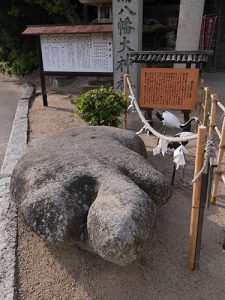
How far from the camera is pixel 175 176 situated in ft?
15.6

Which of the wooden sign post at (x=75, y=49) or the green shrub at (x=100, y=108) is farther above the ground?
the wooden sign post at (x=75, y=49)

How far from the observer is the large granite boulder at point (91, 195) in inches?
93.0

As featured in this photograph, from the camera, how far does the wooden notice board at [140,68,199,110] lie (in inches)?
228

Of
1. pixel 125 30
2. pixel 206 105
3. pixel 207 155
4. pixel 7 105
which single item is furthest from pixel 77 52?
pixel 207 155

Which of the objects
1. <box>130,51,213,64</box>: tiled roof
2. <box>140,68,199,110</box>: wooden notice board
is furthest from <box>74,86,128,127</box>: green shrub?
<box>130,51,213,64</box>: tiled roof

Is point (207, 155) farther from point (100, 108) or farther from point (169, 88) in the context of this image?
point (169, 88)

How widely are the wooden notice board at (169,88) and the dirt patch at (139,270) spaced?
2.78 meters

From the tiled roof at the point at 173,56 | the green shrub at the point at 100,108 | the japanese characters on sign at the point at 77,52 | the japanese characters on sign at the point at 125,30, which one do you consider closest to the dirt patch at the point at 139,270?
the green shrub at the point at 100,108

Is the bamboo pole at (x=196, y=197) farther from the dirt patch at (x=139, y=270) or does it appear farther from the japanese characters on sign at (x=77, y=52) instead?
the japanese characters on sign at (x=77, y=52)

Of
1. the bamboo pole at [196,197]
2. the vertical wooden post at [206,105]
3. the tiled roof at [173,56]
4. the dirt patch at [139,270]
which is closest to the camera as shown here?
the bamboo pole at [196,197]

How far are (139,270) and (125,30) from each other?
222 inches

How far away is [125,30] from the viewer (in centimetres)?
709

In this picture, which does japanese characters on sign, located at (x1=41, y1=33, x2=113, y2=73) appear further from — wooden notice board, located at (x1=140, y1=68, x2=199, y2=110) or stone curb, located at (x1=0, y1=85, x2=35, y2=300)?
stone curb, located at (x1=0, y1=85, x2=35, y2=300)

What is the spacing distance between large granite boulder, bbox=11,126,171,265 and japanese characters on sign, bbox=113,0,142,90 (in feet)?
14.0
